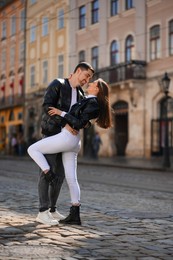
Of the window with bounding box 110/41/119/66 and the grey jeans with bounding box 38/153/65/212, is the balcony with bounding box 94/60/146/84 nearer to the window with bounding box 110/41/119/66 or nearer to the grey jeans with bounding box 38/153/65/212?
the window with bounding box 110/41/119/66

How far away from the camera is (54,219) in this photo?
5.98 meters

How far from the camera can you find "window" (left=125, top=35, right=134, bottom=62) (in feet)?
103

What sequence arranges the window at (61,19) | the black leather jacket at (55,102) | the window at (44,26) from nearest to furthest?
the black leather jacket at (55,102) → the window at (61,19) → the window at (44,26)

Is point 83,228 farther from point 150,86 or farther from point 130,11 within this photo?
point 130,11

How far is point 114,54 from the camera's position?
33.2 m

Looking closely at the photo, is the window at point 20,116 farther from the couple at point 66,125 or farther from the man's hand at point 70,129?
the man's hand at point 70,129

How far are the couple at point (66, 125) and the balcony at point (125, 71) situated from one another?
24.3 m

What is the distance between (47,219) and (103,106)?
141cm

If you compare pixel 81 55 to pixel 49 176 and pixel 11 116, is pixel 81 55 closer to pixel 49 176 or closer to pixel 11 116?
pixel 11 116

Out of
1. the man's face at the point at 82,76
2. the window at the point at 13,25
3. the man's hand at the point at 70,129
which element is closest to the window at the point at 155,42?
the window at the point at 13,25

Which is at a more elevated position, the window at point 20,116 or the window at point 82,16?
the window at point 82,16

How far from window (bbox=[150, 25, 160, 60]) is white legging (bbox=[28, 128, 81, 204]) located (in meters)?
24.3

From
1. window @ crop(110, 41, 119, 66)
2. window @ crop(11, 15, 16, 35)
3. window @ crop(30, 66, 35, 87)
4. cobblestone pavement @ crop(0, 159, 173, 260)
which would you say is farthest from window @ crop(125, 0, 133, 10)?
cobblestone pavement @ crop(0, 159, 173, 260)

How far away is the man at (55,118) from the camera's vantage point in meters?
5.84
